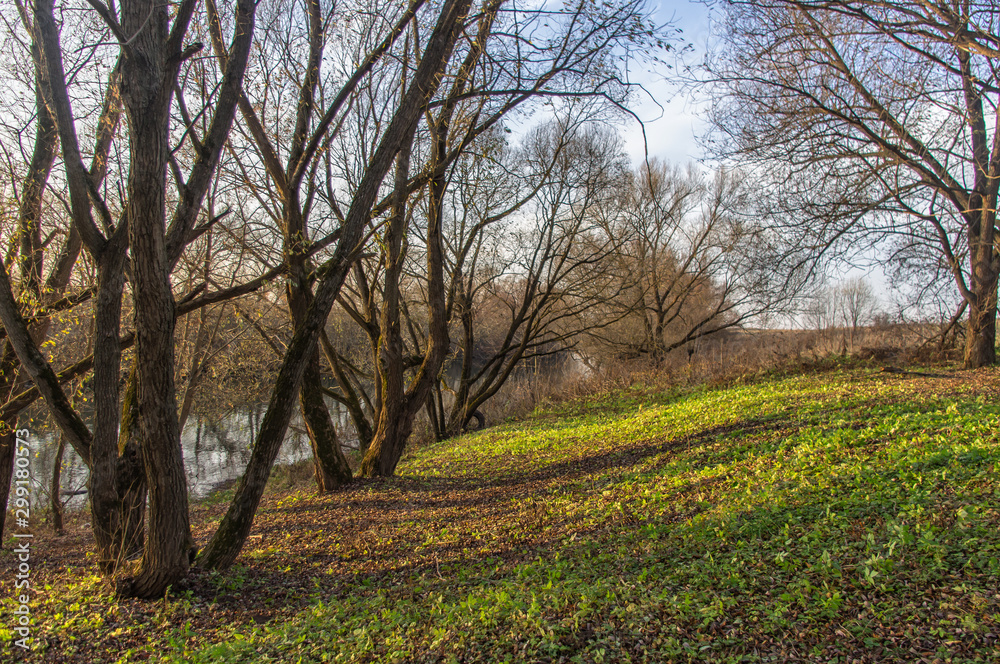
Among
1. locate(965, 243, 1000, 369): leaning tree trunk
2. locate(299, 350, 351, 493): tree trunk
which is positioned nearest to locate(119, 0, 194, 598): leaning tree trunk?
locate(299, 350, 351, 493): tree trunk

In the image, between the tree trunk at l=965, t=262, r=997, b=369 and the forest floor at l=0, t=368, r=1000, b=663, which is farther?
the tree trunk at l=965, t=262, r=997, b=369

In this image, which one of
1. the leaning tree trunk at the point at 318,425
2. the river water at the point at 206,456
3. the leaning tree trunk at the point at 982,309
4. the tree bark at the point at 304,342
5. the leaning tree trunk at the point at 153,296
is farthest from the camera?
the river water at the point at 206,456

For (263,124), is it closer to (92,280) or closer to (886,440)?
(92,280)

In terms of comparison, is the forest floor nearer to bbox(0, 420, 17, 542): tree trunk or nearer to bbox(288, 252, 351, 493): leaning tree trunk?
bbox(288, 252, 351, 493): leaning tree trunk

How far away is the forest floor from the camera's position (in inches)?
122

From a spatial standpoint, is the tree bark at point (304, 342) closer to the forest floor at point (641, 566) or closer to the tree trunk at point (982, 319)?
the forest floor at point (641, 566)

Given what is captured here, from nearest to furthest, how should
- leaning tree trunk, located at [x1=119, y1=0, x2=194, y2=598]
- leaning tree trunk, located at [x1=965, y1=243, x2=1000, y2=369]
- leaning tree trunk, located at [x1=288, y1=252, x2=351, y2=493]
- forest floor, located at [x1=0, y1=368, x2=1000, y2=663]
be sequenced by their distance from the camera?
forest floor, located at [x1=0, y1=368, x2=1000, y2=663], leaning tree trunk, located at [x1=119, y1=0, x2=194, y2=598], leaning tree trunk, located at [x1=288, y1=252, x2=351, y2=493], leaning tree trunk, located at [x1=965, y1=243, x2=1000, y2=369]

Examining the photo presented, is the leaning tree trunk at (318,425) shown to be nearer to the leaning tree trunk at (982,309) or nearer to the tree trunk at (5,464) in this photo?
the tree trunk at (5,464)

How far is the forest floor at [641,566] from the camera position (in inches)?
122

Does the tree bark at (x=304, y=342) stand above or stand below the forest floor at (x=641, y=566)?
above

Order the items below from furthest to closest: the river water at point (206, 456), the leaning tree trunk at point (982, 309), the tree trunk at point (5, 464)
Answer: the river water at point (206, 456) < the leaning tree trunk at point (982, 309) < the tree trunk at point (5, 464)

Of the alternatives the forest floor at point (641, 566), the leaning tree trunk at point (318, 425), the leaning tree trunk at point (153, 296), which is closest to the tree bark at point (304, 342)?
the forest floor at point (641, 566)

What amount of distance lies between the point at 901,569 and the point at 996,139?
10.5 meters

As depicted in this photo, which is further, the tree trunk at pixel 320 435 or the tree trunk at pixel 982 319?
the tree trunk at pixel 982 319
